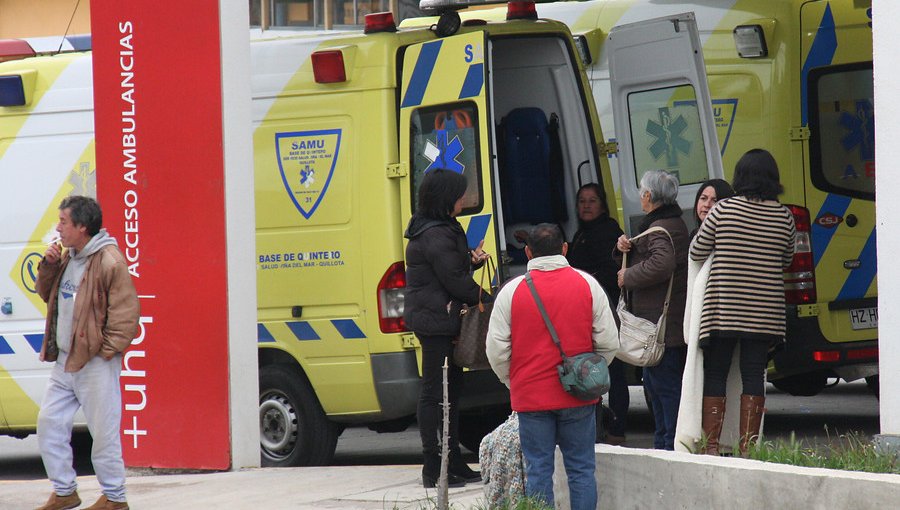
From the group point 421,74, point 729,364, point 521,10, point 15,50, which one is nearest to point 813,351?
point 729,364

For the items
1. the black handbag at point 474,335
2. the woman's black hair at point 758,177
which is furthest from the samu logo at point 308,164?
the woman's black hair at point 758,177

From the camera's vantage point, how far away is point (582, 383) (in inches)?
230

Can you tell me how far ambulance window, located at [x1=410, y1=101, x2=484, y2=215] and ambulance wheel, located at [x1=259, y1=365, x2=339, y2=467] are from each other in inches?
54.0

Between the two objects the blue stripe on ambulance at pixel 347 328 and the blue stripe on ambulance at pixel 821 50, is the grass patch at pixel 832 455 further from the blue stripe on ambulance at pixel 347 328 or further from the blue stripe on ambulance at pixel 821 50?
the blue stripe on ambulance at pixel 821 50

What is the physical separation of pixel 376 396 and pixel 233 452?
88 centimetres

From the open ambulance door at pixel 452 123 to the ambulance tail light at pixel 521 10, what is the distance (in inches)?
41.2

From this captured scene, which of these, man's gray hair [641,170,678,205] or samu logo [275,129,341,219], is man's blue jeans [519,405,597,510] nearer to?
man's gray hair [641,170,678,205]

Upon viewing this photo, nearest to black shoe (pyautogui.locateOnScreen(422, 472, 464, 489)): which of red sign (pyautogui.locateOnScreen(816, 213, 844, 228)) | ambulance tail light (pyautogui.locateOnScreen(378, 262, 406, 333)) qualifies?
ambulance tail light (pyautogui.locateOnScreen(378, 262, 406, 333))

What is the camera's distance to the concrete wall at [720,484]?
216 inches

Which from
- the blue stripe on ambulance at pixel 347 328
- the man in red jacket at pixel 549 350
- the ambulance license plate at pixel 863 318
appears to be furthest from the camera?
the ambulance license plate at pixel 863 318

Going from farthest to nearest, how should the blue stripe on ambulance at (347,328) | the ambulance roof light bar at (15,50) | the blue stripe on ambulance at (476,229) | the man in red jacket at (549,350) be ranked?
the ambulance roof light bar at (15,50), the blue stripe on ambulance at (347,328), the blue stripe on ambulance at (476,229), the man in red jacket at (549,350)

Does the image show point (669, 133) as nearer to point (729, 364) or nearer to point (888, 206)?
point (729, 364)

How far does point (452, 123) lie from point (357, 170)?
63 cm

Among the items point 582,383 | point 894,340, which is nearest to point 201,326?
point 582,383
